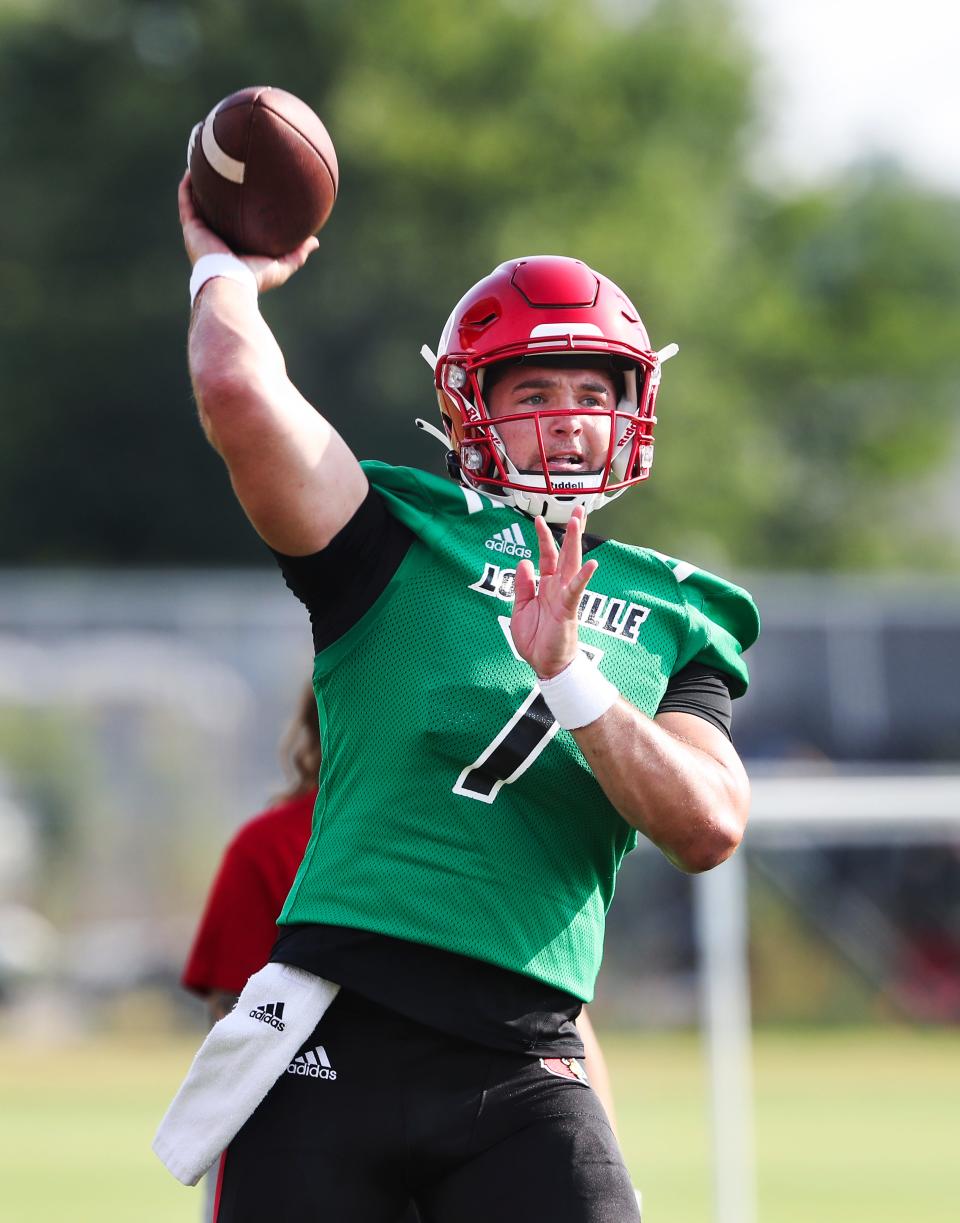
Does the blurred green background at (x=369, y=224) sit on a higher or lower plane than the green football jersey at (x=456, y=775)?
higher

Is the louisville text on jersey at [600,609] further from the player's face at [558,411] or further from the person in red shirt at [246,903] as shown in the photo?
the person in red shirt at [246,903]

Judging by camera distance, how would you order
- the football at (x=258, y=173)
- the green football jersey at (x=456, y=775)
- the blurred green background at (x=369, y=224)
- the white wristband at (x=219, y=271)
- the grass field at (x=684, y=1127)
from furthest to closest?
the blurred green background at (x=369, y=224) → the grass field at (x=684, y=1127) → the football at (x=258, y=173) → the white wristband at (x=219, y=271) → the green football jersey at (x=456, y=775)

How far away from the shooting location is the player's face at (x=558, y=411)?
289 centimetres

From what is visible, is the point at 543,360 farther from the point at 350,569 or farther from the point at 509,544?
the point at 350,569

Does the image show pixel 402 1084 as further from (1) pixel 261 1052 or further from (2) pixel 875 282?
(2) pixel 875 282

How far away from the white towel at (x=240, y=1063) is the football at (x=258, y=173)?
1.07 m

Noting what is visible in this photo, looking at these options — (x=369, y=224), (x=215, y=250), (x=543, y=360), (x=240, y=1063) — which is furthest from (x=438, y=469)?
(x=240, y=1063)

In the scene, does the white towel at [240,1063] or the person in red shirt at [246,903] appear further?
the person in red shirt at [246,903]

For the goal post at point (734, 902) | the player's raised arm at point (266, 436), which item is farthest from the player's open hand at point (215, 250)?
the goal post at point (734, 902)

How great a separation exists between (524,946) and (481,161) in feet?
77.7

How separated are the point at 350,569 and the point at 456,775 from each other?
12.4 inches

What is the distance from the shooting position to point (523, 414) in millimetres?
2906

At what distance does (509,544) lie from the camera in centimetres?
284

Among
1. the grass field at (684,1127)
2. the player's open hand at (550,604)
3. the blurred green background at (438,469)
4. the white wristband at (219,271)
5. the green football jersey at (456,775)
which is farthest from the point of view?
the blurred green background at (438,469)
